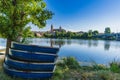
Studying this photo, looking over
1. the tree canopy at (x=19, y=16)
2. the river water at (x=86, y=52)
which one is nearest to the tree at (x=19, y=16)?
the tree canopy at (x=19, y=16)

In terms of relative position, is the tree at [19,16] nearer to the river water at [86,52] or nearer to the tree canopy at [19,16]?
the tree canopy at [19,16]

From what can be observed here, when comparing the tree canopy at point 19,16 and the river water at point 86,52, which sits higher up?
the tree canopy at point 19,16

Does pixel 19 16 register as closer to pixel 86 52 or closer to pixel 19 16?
pixel 19 16

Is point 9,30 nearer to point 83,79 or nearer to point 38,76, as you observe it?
point 38,76

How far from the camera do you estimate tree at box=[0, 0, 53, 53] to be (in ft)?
28.9

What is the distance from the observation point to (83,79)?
279 inches

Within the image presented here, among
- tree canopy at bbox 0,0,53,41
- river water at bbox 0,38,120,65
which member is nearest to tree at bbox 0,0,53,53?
tree canopy at bbox 0,0,53,41

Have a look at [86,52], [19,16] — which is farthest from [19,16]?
[86,52]

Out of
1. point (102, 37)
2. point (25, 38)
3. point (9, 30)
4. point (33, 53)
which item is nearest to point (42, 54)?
point (33, 53)

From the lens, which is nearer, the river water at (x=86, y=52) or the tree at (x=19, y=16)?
the tree at (x=19, y=16)

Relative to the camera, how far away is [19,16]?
29.9ft

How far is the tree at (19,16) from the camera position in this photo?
8812 millimetres

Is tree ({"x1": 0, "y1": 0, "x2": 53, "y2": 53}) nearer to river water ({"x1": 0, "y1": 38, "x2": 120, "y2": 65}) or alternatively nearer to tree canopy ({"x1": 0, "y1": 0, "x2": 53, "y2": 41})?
tree canopy ({"x1": 0, "y1": 0, "x2": 53, "y2": 41})

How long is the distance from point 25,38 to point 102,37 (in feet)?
354
